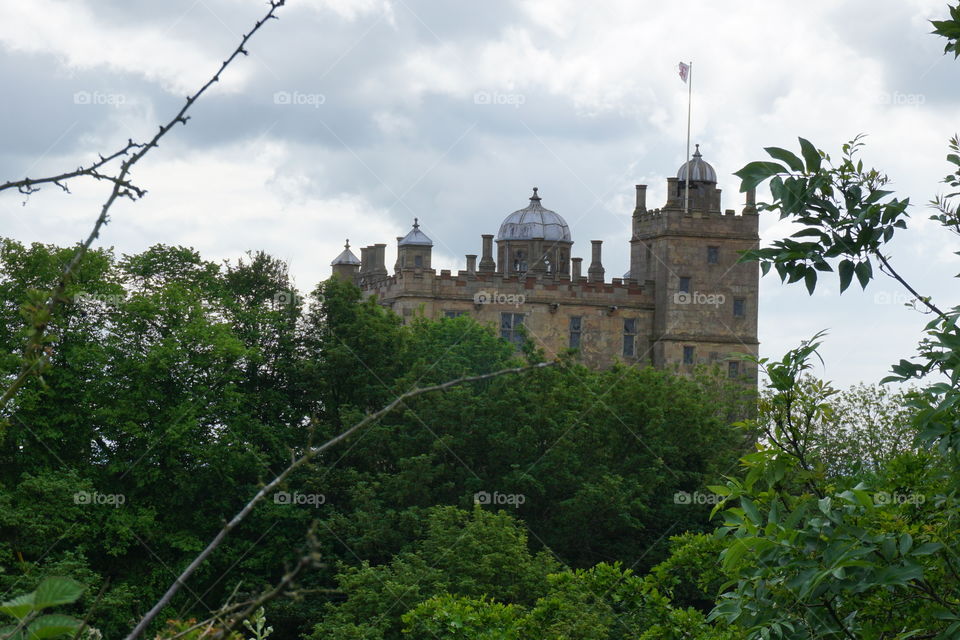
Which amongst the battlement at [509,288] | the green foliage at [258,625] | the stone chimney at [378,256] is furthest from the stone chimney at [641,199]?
the green foliage at [258,625]

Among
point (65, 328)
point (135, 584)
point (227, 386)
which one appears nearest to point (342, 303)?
point (227, 386)

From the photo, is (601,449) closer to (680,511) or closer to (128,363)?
(680,511)

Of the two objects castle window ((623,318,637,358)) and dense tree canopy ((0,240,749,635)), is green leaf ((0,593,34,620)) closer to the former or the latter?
dense tree canopy ((0,240,749,635))

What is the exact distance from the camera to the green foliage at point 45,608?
1777 mm

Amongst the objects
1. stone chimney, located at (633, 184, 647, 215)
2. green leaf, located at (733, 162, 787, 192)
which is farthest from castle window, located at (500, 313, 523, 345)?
green leaf, located at (733, 162, 787, 192)

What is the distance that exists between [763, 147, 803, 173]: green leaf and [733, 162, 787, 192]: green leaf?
55 millimetres

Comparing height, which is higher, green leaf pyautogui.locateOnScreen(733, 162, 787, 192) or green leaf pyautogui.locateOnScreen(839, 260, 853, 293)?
green leaf pyautogui.locateOnScreen(733, 162, 787, 192)

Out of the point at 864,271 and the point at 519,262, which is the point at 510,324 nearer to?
the point at 519,262

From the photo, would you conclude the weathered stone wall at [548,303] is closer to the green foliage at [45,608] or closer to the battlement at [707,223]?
the battlement at [707,223]

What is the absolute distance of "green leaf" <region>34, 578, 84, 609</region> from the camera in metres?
1.77

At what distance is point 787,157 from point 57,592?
4.88 m

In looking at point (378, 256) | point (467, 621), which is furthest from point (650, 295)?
point (467, 621)

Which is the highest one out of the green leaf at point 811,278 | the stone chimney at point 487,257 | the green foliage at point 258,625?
the stone chimney at point 487,257

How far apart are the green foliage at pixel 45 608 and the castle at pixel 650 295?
51601 mm
